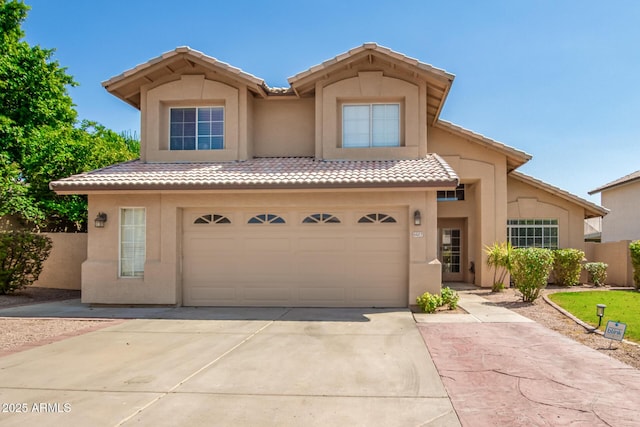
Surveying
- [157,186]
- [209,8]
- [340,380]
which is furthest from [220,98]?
[340,380]

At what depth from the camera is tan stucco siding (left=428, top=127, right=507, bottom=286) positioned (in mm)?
15844

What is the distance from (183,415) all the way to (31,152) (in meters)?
17.4

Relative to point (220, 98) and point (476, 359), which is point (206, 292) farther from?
point (476, 359)

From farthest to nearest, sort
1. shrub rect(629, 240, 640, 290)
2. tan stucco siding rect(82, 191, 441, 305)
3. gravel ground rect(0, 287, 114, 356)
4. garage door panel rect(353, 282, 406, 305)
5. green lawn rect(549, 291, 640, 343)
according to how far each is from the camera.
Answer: shrub rect(629, 240, 640, 290), garage door panel rect(353, 282, 406, 305), tan stucco siding rect(82, 191, 441, 305), green lawn rect(549, 291, 640, 343), gravel ground rect(0, 287, 114, 356)

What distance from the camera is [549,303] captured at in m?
12.0

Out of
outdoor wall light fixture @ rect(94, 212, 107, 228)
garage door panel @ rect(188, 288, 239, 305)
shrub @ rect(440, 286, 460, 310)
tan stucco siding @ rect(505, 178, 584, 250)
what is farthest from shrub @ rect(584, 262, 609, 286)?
outdoor wall light fixture @ rect(94, 212, 107, 228)

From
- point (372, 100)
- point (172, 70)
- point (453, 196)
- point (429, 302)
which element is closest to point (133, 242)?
point (172, 70)

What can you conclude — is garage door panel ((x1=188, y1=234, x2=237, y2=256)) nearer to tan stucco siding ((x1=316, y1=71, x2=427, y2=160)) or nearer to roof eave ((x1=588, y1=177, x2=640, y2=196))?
tan stucco siding ((x1=316, y1=71, x2=427, y2=160))

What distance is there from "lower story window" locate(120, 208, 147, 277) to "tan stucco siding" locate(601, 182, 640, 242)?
22691mm

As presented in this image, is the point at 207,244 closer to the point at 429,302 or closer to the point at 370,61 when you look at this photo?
the point at 429,302

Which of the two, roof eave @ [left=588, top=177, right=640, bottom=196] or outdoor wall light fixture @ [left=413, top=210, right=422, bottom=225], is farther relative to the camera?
roof eave @ [left=588, top=177, right=640, bottom=196]

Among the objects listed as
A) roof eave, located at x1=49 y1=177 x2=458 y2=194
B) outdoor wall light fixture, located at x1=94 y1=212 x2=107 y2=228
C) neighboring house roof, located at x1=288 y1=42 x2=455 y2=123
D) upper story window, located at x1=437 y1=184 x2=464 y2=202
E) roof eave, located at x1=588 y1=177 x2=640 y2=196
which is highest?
neighboring house roof, located at x1=288 y1=42 x2=455 y2=123

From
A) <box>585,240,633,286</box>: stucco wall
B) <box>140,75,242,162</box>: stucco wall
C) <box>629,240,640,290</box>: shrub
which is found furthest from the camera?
<box>585,240,633,286</box>: stucco wall

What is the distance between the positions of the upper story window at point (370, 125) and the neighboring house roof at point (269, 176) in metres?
0.71
